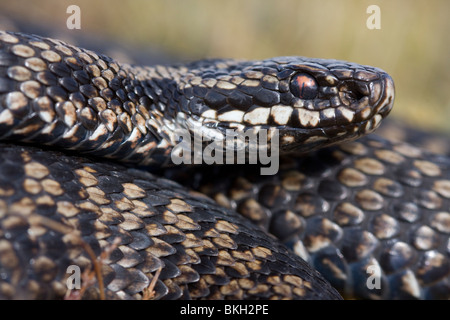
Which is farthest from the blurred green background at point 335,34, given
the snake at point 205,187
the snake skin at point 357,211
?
the snake at point 205,187

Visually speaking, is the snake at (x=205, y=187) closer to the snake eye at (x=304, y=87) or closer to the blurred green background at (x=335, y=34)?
the snake eye at (x=304, y=87)

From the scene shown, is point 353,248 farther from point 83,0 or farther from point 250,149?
point 83,0
